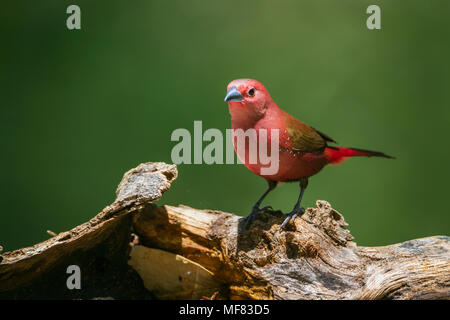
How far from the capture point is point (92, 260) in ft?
6.00

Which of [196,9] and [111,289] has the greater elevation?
[196,9]

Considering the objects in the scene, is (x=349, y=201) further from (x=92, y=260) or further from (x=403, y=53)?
(x=92, y=260)

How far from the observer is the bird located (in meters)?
1.82

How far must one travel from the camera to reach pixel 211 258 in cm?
187

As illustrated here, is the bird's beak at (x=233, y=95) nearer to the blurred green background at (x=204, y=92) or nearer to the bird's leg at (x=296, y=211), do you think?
the bird's leg at (x=296, y=211)

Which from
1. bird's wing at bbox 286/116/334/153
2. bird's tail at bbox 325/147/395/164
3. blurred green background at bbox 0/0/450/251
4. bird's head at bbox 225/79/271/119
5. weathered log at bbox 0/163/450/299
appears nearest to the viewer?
weathered log at bbox 0/163/450/299

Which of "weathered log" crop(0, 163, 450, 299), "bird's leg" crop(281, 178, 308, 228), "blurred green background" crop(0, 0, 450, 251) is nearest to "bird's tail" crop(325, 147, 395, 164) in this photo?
"bird's leg" crop(281, 178, 308, 228)

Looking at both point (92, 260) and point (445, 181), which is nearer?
point (92, 260)

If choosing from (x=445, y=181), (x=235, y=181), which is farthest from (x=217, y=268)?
(x=445, y=181)

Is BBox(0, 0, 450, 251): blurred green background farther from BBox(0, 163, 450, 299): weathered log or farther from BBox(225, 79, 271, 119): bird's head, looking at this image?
BBox(225, 79, 271, 119): bird's head

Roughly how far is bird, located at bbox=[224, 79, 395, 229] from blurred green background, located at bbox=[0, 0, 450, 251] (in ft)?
2.18

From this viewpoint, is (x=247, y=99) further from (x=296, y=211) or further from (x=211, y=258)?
(x=211, y=258)

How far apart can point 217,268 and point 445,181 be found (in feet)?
5.83

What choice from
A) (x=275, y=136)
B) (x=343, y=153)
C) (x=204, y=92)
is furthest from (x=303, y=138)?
(x=204, y=92)
